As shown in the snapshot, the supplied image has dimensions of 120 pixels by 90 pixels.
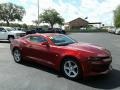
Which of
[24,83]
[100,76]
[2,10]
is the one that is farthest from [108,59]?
[2,10]

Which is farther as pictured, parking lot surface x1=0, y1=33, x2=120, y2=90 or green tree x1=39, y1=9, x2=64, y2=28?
green tree x1=39, y1=9, x2=64, y2=28

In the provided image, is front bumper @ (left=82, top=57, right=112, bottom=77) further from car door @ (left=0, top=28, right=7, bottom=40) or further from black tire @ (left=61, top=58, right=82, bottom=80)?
car door @ (left=0, top=28, right=7, bottom=40)

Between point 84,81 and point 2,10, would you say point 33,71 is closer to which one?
point 84,81

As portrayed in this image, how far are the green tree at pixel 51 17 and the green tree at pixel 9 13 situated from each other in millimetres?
16753

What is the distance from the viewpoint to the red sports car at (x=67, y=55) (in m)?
7.60

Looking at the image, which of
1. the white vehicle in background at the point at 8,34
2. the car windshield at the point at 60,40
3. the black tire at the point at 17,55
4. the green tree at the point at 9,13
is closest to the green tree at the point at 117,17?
the green tree at the point at 9,13

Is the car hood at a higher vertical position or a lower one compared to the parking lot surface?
higher

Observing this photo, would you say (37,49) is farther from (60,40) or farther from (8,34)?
(8,34)

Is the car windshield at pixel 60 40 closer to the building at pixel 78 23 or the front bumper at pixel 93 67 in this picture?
the front bumper at pixel 93 67

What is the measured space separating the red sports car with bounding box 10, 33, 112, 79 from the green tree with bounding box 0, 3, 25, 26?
59351 millimetres

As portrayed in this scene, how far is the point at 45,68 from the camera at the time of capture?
9594 millimetres

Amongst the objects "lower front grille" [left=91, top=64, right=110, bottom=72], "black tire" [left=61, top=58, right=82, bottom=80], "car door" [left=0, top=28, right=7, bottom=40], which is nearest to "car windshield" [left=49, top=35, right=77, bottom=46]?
"black tire" [left=61, top=58, right=82, bottom=80]

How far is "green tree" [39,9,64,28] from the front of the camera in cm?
8488

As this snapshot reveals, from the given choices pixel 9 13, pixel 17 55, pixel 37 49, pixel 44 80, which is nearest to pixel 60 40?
pixel 37 49
